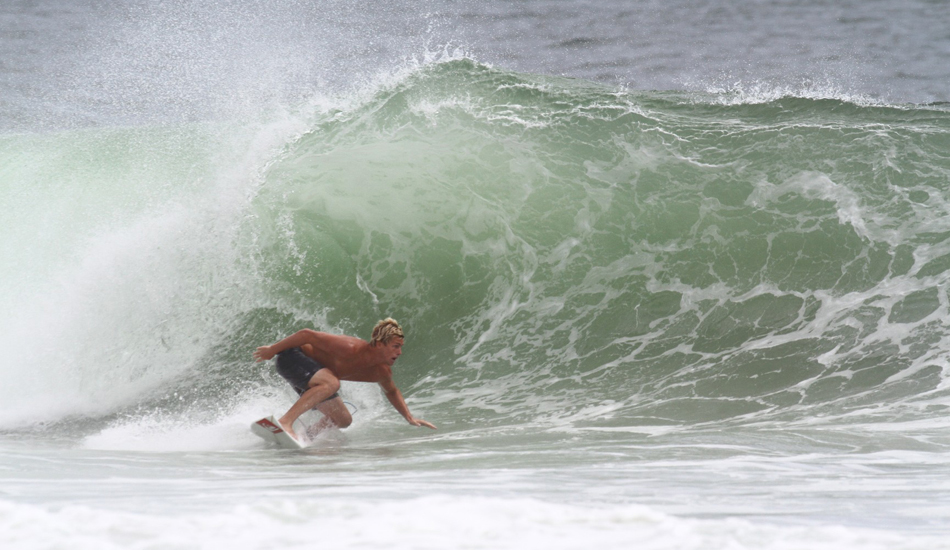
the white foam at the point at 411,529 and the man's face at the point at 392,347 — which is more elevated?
the man's face at the point at 392,347

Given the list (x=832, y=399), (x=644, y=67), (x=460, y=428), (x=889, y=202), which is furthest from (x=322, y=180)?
(x=644, y=67)

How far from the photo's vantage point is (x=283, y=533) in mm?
2180

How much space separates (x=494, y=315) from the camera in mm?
6309

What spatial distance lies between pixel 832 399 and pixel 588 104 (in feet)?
14.2

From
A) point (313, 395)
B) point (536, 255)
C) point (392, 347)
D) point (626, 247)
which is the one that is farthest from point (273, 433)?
point (626, 247)

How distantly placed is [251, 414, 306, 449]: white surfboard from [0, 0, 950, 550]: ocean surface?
101 mm

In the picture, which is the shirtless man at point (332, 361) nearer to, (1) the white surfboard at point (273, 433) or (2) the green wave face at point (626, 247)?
(1) the white surfboard at point (273, 433)

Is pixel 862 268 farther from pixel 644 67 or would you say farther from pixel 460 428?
pixel 644 67

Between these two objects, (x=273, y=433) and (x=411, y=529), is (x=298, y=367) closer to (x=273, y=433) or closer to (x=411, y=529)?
(x=273, y=433)

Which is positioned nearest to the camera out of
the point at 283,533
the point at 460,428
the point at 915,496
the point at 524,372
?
the point at 283,533

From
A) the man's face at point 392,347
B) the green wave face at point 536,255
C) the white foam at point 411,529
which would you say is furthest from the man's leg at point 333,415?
the white foam at point 411,529

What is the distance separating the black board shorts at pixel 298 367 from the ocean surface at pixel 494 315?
0.36m

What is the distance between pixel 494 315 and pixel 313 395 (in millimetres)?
2407

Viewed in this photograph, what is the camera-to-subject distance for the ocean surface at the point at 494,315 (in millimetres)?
2580
